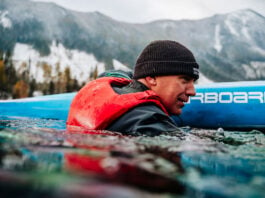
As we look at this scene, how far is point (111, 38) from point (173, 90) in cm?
17340

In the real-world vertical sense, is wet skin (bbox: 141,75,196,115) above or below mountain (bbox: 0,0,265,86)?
below

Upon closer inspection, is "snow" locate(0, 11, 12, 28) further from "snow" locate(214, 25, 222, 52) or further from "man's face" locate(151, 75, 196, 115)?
"man's face" locate(151, 75, 196, 115)

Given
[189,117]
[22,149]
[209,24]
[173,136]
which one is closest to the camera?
[22,149]

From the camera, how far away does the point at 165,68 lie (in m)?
3.27

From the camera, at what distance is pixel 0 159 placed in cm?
108

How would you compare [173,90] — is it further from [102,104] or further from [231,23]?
[231,23]

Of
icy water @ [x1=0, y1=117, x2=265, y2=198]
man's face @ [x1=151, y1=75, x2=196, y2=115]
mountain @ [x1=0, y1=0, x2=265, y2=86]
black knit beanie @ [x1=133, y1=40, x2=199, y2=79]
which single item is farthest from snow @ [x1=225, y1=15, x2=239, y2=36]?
icy water @ [x1=0, y1=117, x2=265, y2=198]

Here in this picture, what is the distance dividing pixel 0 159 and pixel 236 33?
170 meters

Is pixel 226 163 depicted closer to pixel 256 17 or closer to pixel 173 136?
pixel 173 136

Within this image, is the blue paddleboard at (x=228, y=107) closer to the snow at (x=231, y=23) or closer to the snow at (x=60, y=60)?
the snow at (x=60, y=60)

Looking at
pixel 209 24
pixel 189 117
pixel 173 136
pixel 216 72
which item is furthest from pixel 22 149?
pixel 209 24

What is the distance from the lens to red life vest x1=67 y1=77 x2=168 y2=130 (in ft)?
8.65

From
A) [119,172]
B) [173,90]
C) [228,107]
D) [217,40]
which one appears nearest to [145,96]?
[173,90]

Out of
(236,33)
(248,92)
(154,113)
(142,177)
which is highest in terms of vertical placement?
(236,33)
